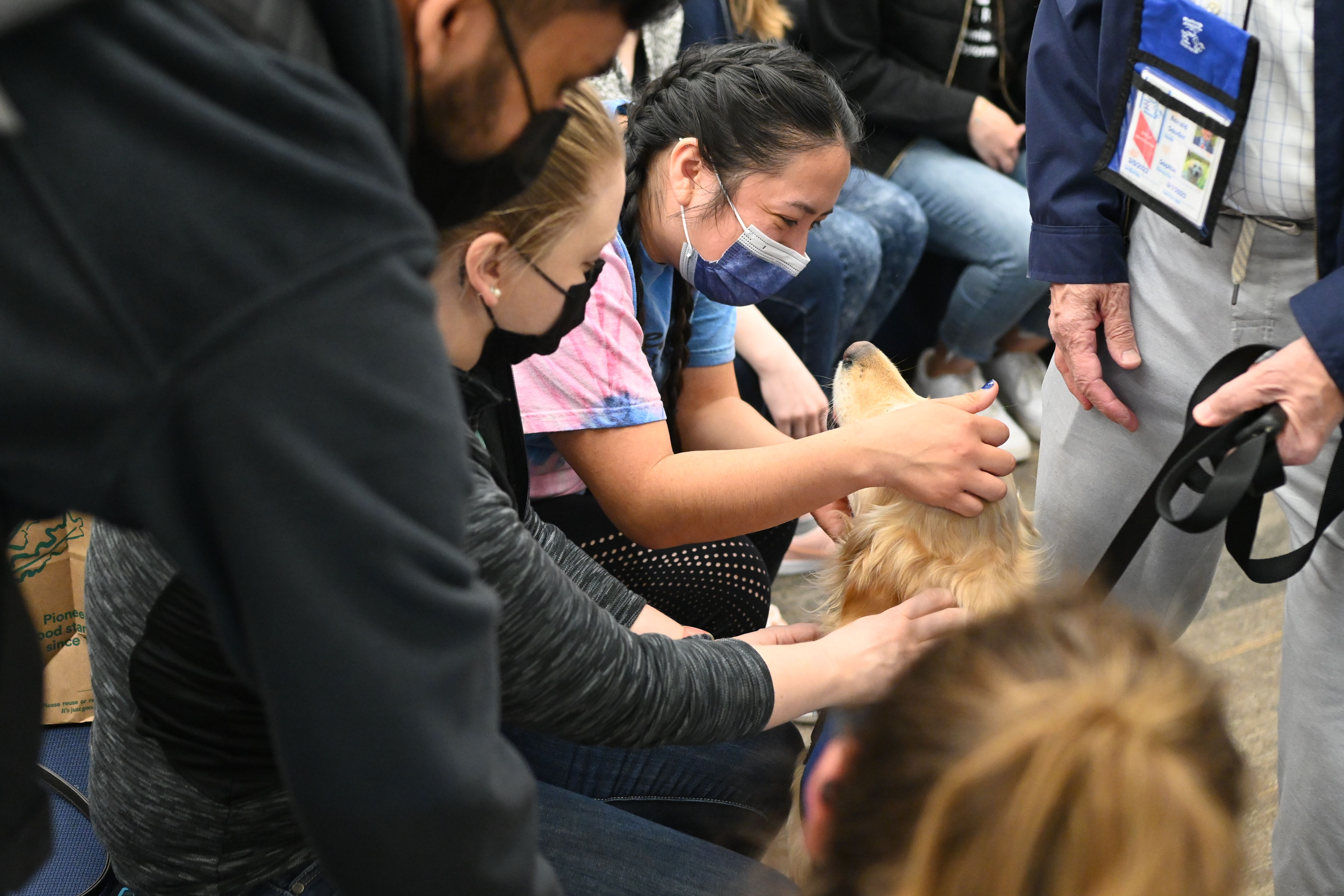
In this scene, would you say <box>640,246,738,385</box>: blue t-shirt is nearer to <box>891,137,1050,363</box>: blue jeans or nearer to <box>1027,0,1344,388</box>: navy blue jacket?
<box>1027,0,1344,388</box>: navy blue jacket

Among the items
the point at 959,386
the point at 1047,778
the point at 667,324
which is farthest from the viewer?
the point at 959,386

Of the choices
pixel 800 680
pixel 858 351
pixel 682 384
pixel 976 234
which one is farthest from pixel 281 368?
pixel 976 234

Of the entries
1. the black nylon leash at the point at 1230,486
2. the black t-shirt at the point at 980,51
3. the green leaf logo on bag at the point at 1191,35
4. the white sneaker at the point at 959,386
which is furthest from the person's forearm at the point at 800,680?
the black t-shirt at the point at 980,51

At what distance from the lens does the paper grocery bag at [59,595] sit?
1.50m

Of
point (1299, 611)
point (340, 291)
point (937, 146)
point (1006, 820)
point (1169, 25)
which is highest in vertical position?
point (340, 291)

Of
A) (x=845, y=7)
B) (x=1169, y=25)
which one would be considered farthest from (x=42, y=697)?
(x=845, y=7)

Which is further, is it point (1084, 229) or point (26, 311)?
point (1084, 229)

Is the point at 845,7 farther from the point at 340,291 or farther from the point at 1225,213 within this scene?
the point at 340,291

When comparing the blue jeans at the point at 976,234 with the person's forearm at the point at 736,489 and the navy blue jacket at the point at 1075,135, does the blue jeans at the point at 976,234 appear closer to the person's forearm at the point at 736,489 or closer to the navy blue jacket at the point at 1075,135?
the navy blue jacket at the point at 1075,135

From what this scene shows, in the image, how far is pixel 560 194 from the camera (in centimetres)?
107

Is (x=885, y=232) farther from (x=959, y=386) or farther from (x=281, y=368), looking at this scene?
(x=281, y=368)

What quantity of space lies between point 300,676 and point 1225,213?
4.26ft

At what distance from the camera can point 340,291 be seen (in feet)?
1.66

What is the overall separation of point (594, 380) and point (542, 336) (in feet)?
1.12
